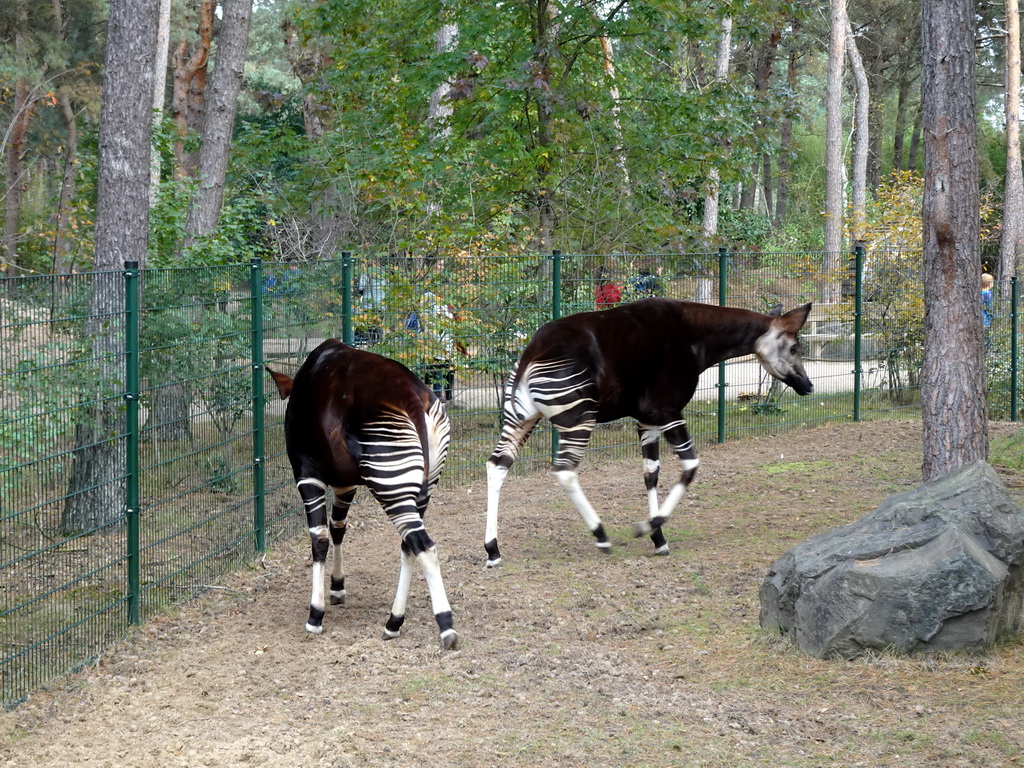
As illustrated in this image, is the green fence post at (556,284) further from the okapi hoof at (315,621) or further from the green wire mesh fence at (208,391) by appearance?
the okapi hoof at (315,621)

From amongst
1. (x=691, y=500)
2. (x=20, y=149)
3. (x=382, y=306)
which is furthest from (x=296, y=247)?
(x=20, y=149)

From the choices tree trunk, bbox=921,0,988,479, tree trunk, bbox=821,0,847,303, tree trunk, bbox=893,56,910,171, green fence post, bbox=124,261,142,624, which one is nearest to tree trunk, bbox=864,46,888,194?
tree trunk, bbox=893,56,910,171

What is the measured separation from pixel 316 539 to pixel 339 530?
389 millimetres

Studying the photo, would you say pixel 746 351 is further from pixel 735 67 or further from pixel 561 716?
pixel 735 67

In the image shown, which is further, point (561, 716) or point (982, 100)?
point (982, 100)

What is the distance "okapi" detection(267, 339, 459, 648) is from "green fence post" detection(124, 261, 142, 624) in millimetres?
874

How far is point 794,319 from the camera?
8.16m

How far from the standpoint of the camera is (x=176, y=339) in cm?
715

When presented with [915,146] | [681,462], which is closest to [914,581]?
[681,462]

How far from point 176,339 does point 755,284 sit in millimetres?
7523

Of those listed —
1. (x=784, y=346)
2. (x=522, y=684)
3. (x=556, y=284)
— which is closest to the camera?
(x=522, y=684)

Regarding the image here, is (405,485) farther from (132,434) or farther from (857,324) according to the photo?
(857,324)

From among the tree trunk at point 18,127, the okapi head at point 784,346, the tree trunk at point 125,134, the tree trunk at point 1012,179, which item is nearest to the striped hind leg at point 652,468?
the okapi head at point 784,346

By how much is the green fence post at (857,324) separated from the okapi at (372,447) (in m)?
8.89
